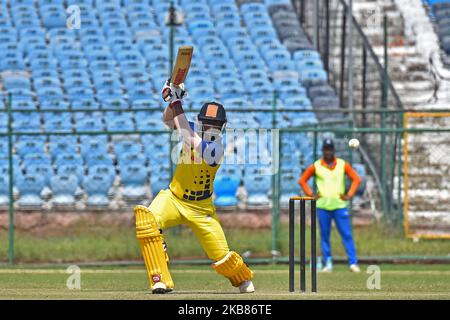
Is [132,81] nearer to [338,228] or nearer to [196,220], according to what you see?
[338,228]

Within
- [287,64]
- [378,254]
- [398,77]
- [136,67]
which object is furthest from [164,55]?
[378,254]

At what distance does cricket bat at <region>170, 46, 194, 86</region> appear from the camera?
41.4 feet

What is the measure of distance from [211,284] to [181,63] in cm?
445

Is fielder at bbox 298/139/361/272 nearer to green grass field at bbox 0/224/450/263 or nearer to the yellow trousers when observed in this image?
green grass field at bbox 0/224/450/263

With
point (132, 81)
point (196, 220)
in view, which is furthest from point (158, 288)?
point (132, 81)

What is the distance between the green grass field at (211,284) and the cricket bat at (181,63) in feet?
7.71

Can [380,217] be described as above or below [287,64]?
below

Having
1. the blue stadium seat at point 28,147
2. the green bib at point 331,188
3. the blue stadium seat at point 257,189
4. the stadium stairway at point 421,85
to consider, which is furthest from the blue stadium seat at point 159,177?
the stadium stairway at point 421,85

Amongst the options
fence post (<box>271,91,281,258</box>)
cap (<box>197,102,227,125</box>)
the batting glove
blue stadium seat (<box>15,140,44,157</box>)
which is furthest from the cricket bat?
blue stadium seat (<box>15,140,44,157</box>)

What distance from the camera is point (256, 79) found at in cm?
2592

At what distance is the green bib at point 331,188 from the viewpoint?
1958cm

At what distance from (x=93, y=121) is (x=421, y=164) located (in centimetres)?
662
